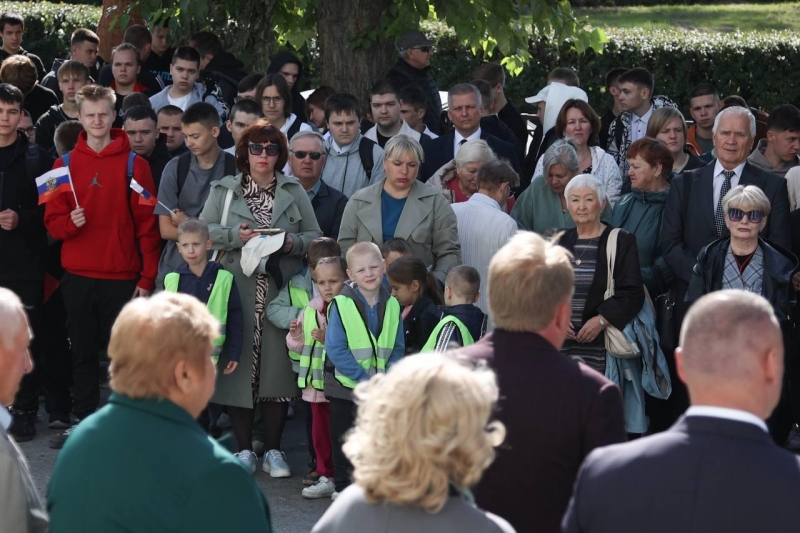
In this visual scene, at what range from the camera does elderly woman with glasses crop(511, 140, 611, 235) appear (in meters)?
7.69

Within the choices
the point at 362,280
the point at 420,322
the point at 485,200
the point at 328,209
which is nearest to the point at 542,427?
the point at 362,280

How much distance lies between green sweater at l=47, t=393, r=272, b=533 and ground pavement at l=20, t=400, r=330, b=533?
3.38 meters

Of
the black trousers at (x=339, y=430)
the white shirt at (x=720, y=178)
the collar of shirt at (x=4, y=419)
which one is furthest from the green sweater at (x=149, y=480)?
the white shirt at (x=720, y=178)

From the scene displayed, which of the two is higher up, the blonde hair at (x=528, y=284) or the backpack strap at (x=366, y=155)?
the backpack strap at (x=366, y=155)

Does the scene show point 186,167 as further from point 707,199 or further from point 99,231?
point 707,199

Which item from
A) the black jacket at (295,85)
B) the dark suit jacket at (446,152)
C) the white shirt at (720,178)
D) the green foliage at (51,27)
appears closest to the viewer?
the white shirt at (720,178)

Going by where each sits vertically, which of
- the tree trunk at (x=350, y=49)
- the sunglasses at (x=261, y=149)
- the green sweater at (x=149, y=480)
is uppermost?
the tree trunk at (x=350, y=49)

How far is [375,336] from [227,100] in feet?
14.3

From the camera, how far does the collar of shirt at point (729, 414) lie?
2916 mm

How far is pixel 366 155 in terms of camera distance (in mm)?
8508

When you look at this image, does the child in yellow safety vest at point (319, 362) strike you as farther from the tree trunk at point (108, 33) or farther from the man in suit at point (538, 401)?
the tree trunk at point (108, 33)

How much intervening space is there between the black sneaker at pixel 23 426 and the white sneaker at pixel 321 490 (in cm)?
215

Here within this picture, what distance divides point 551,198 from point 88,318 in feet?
10.4

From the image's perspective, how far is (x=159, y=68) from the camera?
1127 cm
